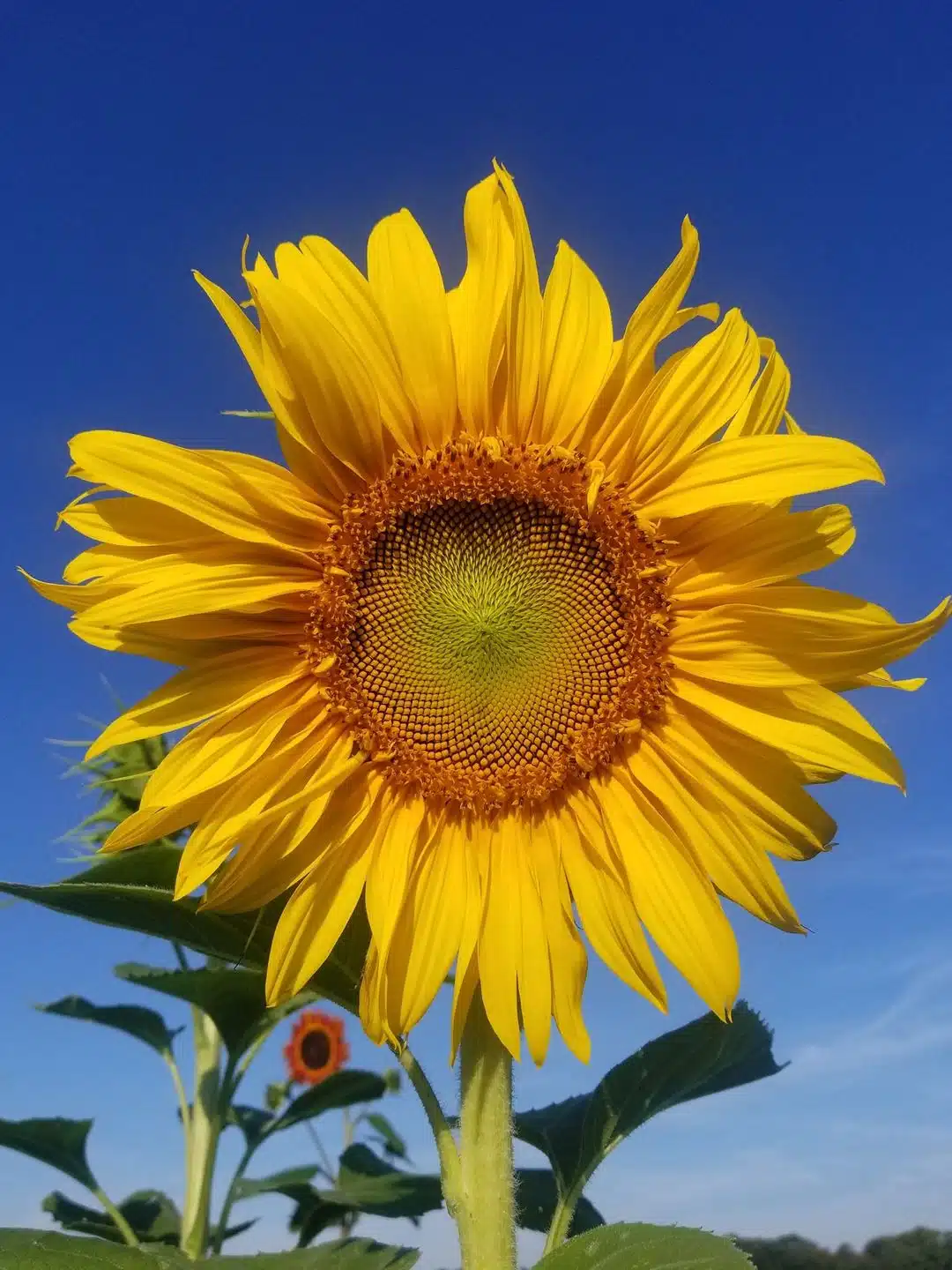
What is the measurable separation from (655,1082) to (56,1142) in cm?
255

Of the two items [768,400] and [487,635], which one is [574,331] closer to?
[768,400]

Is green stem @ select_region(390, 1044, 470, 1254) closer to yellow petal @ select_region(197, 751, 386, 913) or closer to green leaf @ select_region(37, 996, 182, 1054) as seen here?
yellow petal @ select_region(197, 751, 386, 913)

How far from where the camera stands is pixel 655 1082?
288 centimetres

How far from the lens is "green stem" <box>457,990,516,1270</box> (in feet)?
7.50

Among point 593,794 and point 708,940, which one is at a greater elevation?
point 593,794

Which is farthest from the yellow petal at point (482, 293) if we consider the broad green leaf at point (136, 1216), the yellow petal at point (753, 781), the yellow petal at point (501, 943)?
the broad green leaf at point (136, 1216)

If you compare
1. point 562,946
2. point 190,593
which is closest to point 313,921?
point 562,946

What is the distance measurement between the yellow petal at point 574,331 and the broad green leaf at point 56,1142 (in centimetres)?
329

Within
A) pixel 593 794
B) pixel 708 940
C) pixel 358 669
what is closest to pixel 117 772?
pixel 358 669

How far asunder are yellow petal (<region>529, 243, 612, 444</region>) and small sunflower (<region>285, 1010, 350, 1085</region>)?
23.8ft

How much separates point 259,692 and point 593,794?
2.68ft

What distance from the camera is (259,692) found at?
265 cm

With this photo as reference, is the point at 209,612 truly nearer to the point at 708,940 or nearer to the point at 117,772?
the point at 708,940

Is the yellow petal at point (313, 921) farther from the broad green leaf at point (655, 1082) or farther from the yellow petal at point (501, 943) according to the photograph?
the broad green leaf at point (655, 1082)
